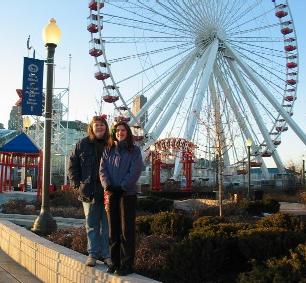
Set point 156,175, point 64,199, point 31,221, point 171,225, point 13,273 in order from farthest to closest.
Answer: point 156,175
point 64,199
point 31,221
point 171,225
point 13,273

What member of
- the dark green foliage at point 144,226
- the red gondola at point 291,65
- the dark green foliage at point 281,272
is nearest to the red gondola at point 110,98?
the red gondola at point 291,65

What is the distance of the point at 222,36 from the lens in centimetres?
3766

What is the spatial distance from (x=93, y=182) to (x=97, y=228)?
55 cm

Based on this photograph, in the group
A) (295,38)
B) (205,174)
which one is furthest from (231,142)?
(205,174)

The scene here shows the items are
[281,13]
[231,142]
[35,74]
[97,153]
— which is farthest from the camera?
[281,13]

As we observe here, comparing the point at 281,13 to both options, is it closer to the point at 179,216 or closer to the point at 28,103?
the point at 28,103

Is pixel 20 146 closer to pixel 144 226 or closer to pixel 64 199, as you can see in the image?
pixel 64 199

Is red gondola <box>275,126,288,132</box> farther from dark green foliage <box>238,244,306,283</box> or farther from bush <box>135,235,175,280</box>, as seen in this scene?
dark green foliage <box>238,244,306,283</box>

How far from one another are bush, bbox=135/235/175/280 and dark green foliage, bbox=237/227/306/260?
95 centimetres

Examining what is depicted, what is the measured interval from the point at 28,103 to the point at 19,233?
4020 mm

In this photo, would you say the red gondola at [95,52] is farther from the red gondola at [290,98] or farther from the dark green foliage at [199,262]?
the dark green foliage at [199,262]

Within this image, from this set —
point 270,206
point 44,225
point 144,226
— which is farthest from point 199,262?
point 270,206

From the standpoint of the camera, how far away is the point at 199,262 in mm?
5684

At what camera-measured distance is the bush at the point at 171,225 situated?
834 cm
